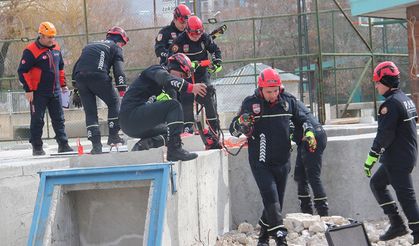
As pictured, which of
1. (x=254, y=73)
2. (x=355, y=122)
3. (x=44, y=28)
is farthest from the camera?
(x=254, y=73)

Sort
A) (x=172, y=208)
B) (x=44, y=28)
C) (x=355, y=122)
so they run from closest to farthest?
(x=172, y=208) → (x=44, y=28) → (x=355, y=122)

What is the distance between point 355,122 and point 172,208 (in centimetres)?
831

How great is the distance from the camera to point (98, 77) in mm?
9695

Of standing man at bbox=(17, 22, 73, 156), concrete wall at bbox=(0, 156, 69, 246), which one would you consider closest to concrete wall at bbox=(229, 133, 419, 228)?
standing man at bbox=(17, 22, 73, 156)

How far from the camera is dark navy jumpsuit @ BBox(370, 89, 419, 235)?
7.88m

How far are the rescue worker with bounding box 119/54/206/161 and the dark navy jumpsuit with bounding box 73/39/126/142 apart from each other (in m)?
1.26

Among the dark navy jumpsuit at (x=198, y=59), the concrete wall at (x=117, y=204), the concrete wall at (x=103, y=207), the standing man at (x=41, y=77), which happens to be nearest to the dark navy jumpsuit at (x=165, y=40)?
the dark navy jumpsuit at (x=198, y=59)

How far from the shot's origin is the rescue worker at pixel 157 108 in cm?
793

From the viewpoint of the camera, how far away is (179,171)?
301 inches

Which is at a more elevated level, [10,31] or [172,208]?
[10,31]

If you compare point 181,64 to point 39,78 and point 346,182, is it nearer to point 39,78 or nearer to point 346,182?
point 39,78

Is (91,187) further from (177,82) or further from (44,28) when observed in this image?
(44,28)

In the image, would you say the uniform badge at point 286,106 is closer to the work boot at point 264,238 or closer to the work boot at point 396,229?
the work boot at point 264,238

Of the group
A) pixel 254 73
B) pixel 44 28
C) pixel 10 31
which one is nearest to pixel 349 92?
pixel 254 73
